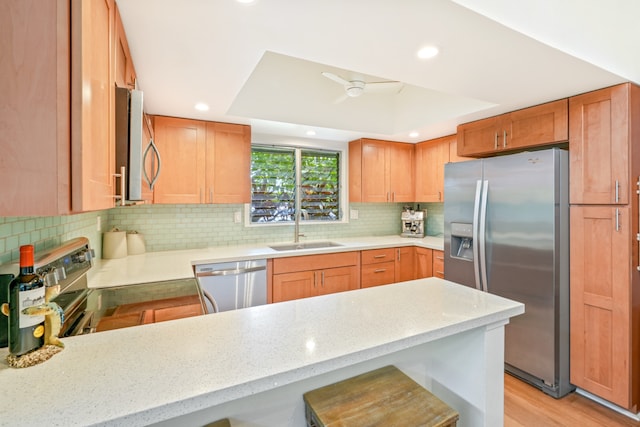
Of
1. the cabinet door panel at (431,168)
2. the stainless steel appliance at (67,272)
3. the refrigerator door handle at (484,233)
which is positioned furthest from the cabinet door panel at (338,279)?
the stainless steel appliance at (67,272)

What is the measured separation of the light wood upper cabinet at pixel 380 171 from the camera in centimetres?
374

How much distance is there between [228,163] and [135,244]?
1131 millimetres

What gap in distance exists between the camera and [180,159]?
9.17 feet

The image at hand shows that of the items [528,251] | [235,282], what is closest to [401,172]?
[528,251]

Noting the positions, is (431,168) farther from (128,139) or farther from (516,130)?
(128,139)

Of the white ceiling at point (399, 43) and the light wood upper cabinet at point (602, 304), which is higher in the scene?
the white ceiling at point (399, 43)

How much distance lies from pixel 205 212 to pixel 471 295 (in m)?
2.66

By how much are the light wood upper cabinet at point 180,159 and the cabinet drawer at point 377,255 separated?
1800mm

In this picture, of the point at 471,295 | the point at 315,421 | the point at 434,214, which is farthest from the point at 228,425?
the point at 434,214

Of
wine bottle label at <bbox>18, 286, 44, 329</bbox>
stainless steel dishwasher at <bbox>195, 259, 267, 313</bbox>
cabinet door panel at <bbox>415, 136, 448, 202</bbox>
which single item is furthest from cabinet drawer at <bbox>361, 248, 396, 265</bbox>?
wine bottle label at <bbox>18, 286, 44, 329</bbox>

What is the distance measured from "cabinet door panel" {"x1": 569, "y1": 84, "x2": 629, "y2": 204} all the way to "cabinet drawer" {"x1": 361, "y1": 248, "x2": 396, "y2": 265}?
1.75 meters

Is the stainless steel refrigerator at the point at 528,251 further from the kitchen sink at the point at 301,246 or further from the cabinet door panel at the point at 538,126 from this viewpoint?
the kitchen sink at the point at 301,246

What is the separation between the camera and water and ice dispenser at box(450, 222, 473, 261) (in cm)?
271

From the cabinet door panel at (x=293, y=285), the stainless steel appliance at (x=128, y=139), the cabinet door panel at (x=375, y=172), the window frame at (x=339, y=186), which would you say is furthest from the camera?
the cabinet door panel at (x=375, y=172)
